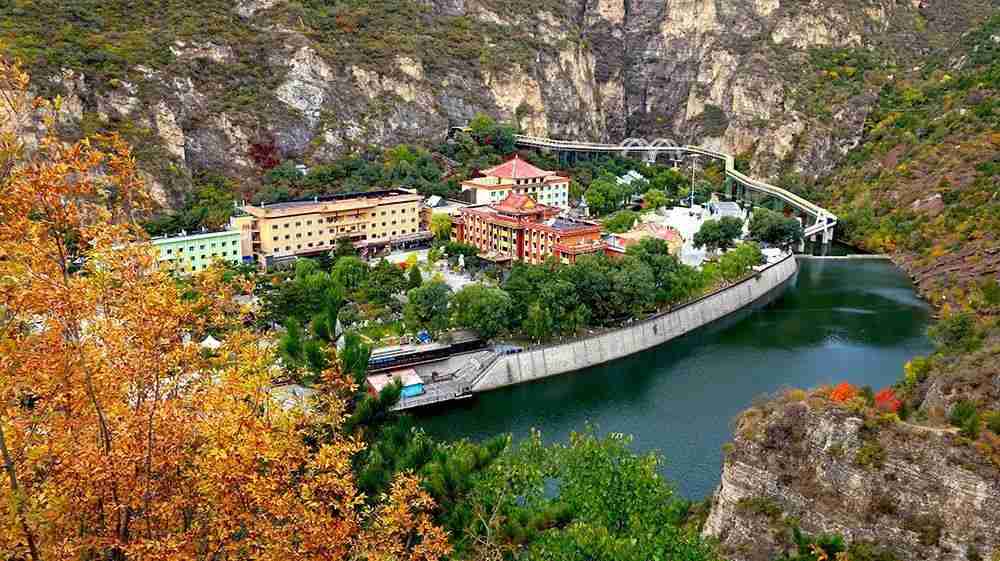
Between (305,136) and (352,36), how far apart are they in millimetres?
9227

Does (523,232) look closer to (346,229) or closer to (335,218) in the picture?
(346,229)

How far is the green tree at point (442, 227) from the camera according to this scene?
36688 mm

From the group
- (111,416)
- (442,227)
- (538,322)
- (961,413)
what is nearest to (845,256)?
(442,227)

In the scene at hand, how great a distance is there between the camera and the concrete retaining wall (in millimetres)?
24656

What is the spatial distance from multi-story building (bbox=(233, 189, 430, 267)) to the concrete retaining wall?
1316cm

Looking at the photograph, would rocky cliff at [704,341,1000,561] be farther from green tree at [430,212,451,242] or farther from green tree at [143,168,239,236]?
green tree at [430,212,451,242]

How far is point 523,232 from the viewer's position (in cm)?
3344

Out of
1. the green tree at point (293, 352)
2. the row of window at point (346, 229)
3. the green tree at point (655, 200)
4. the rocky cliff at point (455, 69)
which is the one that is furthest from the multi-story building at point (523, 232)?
the green tree at point (293, 352)

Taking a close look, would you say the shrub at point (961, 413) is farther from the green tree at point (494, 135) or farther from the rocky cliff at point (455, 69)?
the green tree at point (494, 135)

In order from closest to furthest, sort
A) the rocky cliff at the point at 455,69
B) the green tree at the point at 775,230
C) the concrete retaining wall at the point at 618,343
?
the concrete retaining wall at the point at 618,343
the green tree at the point at 775,230
the rocky cliff at the point at 455,69

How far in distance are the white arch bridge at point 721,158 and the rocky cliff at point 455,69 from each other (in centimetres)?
218

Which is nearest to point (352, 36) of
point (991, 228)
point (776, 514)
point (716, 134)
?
point (716, 134)

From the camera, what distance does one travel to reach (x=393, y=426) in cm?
1009

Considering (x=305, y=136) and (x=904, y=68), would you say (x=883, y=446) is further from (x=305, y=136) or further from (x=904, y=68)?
(x=904, y=68)
